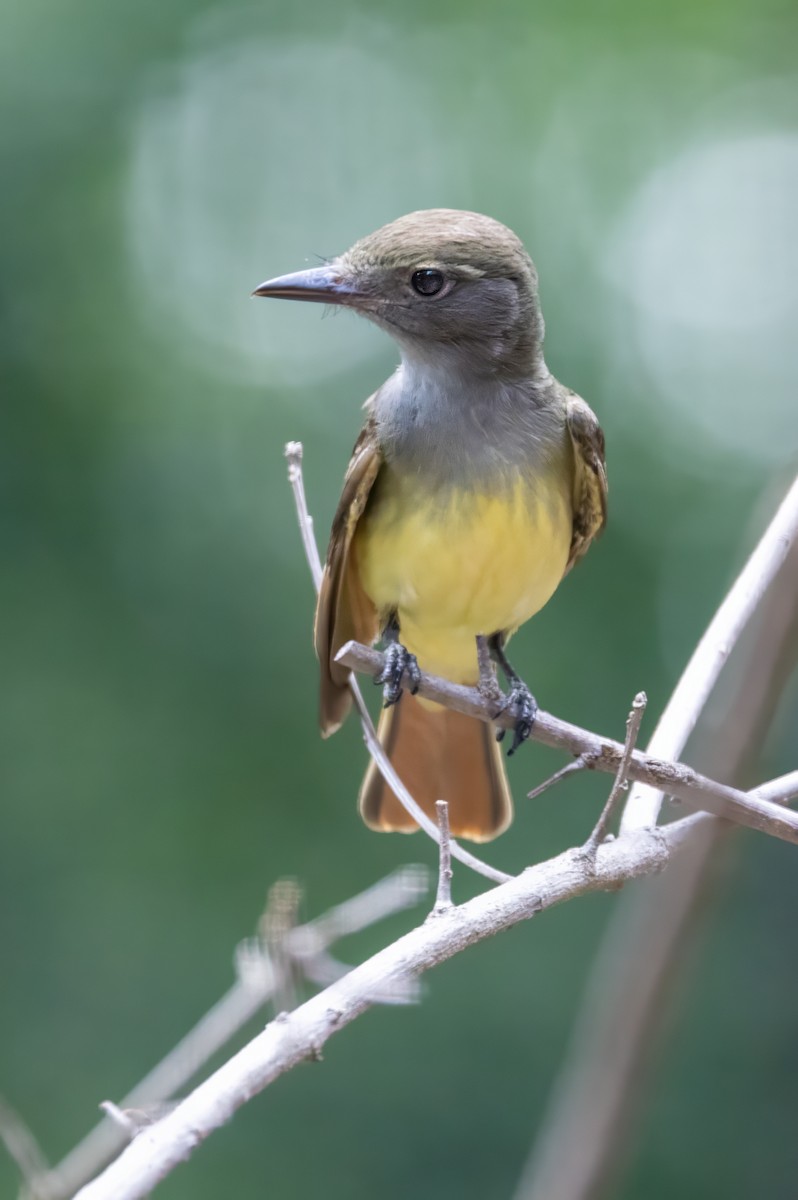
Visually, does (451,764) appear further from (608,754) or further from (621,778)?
(621,778)

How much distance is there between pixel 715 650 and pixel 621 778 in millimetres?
591

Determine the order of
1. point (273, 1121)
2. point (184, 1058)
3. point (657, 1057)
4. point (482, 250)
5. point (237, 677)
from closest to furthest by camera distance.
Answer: point (657, 1057), point (184, 1058), point (482, 250), point (273, 1121), point (237, 677)

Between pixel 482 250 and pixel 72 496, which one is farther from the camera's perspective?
pixel 72 496

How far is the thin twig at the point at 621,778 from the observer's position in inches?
82.6

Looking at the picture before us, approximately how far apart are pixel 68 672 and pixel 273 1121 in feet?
7.28

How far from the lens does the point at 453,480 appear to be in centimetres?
353

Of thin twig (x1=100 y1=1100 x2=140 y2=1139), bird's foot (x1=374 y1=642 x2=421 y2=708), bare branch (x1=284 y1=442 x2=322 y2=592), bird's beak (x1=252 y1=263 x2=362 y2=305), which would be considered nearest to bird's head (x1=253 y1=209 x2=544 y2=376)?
bird's beak (x1=252 y1=263 x2=362 y2=305)

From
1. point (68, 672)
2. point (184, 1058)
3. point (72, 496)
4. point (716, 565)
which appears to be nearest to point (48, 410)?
point (72, 496)

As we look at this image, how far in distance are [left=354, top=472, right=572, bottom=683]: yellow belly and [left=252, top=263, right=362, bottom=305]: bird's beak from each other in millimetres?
466

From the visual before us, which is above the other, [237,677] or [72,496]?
[72,496]

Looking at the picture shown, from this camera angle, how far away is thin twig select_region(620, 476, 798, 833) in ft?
8.54

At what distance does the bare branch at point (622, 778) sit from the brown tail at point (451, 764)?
66.5 inches

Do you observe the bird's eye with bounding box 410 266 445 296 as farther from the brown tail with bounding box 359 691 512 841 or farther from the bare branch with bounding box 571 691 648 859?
the bare branch with bounding box 571 691 648 859

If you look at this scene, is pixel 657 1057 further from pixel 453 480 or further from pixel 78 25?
pixel 78 25
